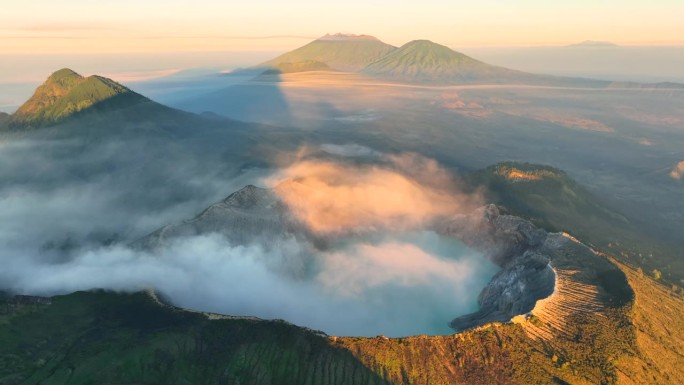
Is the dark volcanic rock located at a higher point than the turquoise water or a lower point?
higher

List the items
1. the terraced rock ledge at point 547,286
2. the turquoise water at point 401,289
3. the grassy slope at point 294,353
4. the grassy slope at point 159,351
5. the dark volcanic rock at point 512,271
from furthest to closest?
the turquoise water at point 401,289 < the dark volcanic rock at point 512,271 < the terraced rock ledge at point 547,286 < the grassy slope at point 294,353 < the grassy slope at point 159,351

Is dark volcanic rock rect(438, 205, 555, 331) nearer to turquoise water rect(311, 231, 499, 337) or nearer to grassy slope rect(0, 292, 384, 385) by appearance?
turquoise water rect(311, 231, 499, 337)

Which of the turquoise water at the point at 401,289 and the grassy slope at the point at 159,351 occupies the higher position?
the grassy slope at the point at 159,351

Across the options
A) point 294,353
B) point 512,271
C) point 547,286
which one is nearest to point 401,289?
point 512,271

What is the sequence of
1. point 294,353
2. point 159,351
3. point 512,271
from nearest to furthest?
point 159,351, point 294,353, point 512,271

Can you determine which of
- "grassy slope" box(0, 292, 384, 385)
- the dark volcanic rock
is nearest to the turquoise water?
the dark volcanic rock

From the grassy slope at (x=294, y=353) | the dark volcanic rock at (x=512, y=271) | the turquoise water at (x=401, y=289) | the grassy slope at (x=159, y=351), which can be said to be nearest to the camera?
the grassy slope at (x=159, y=351)

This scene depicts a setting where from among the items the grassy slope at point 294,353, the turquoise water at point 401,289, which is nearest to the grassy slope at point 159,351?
the grassy slope at point 294,353

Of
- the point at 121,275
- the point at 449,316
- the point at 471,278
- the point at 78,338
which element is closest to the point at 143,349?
the point at 78,338

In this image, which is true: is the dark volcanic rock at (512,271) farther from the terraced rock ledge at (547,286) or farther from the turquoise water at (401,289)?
the turquoise water at (401,289)

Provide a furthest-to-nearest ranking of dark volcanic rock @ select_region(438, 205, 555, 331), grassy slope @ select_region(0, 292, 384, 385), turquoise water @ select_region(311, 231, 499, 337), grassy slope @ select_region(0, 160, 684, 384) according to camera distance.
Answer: turquoise water @ select_region(311, 231, 499, 337), dark volcanic rock @ select_region(438, 205, 555, 331), grassy slope @ select_region(0, 160, 684, 384), grassy slope @ select_region(0, 292, 384, 385)

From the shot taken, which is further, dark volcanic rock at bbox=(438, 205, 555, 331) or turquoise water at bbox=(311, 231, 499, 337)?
turquoise water at bbox=(311, 231, 499, 337)

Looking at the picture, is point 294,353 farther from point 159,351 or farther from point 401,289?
point 401,289
